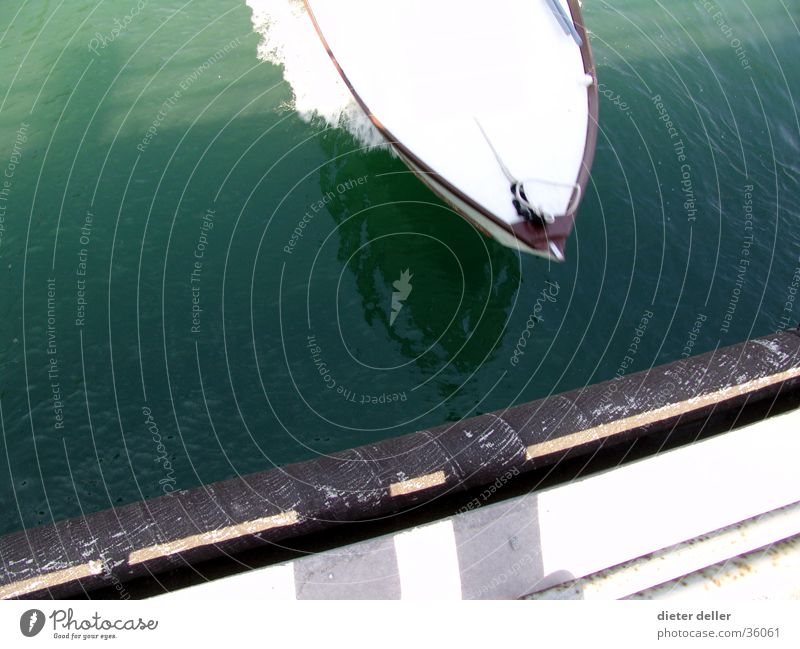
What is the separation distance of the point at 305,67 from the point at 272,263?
4502 mm

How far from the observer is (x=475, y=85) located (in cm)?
1148

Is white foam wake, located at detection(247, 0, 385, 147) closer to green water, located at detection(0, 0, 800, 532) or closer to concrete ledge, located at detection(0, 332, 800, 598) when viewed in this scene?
green water, located at detection(0, 0, 800, 532)

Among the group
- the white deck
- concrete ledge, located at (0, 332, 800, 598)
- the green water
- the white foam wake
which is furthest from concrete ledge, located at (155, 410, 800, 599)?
the white foam wake

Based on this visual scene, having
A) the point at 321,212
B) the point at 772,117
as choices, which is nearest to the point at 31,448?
the point at 321,212

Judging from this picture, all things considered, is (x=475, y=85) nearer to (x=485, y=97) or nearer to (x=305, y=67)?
(x=485, y=97)

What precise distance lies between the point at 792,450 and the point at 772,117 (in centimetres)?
867

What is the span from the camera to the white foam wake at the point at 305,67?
41.2 ft

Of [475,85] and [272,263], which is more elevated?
[475,85]

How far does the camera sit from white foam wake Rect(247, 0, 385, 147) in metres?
Answer: 12.5

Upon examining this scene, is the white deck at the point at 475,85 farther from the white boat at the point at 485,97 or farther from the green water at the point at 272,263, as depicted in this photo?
the green water at the point at 272,263

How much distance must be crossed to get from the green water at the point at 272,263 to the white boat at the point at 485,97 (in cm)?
112

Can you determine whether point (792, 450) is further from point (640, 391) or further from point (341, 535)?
point (341, 535)

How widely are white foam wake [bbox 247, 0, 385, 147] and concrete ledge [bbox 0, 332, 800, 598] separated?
20.2 ft

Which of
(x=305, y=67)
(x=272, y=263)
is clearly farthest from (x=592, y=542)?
(x=305, y=67)
